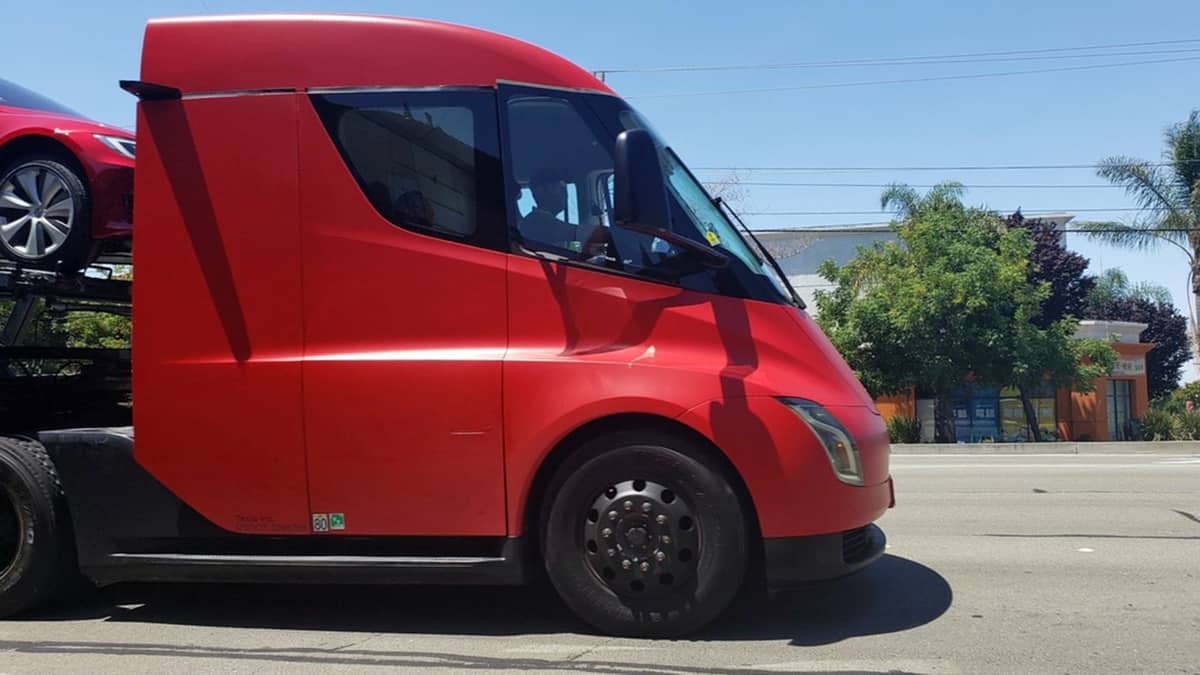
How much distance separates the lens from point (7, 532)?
214 inches

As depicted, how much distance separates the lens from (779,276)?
533cm

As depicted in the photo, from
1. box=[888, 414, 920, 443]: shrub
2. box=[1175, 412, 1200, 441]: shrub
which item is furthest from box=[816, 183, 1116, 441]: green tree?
box=[1175, 412, 1200, 441]: shrub

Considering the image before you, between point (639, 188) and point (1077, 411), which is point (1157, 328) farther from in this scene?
point (639, 188)

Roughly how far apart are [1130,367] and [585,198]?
3088cm

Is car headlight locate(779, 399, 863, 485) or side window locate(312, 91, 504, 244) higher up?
side window locate(312, 91, 504, 244)

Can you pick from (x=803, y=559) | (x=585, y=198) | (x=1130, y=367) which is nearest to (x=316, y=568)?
(x=585, y=198)

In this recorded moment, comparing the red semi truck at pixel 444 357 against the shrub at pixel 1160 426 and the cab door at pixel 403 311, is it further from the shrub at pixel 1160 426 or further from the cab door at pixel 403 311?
the shrub at pixel 1160 426

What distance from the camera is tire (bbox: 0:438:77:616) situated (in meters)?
5.26

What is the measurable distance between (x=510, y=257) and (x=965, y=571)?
12.1ft

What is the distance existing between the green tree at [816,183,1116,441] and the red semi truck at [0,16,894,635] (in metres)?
20.0

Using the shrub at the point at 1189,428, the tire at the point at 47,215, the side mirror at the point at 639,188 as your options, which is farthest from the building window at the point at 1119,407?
the tire at the point at 47,215

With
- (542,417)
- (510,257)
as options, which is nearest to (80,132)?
(510,257)

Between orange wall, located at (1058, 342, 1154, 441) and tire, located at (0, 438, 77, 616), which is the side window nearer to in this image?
tire, located at (0, 438, 77, 616)

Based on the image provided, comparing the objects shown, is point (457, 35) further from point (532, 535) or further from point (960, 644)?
point (960, 644)
